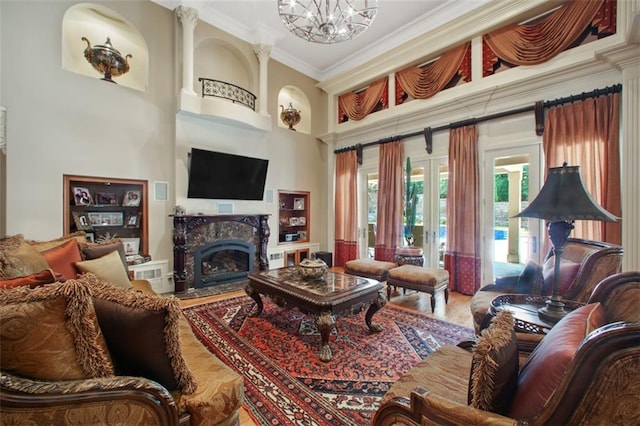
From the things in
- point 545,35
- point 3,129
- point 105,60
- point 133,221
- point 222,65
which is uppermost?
point 222,65

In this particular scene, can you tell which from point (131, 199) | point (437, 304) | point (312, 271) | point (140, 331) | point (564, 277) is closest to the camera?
point (140, 331)

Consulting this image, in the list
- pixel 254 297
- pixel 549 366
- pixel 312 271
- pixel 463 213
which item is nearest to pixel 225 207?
pixel 254 297

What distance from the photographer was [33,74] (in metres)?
3.34

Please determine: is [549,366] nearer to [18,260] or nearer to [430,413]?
[430,413]

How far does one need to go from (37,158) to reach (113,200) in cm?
97

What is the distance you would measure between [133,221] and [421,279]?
433 cm

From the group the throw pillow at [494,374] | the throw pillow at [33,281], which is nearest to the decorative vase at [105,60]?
the throw pillow at [33,281]

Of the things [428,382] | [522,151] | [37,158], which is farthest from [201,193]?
[522,151]

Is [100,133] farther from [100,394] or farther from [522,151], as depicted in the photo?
[522,151]

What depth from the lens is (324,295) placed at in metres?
2.47

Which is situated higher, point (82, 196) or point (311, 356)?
point (82, 196)

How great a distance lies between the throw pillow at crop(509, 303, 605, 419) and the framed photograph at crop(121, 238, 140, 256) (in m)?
4.68

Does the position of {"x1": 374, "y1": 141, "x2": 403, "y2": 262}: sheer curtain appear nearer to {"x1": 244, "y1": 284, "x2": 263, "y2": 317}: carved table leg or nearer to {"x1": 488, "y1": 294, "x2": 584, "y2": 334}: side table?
{"x1": 244, "y1": 284, "x2": 263, "y2": 317}: carved table leg

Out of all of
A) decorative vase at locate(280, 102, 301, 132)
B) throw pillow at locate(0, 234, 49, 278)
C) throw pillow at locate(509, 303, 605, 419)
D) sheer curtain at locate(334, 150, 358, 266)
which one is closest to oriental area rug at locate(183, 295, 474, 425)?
throw pillow at locate(509, 303, 605, 419)
